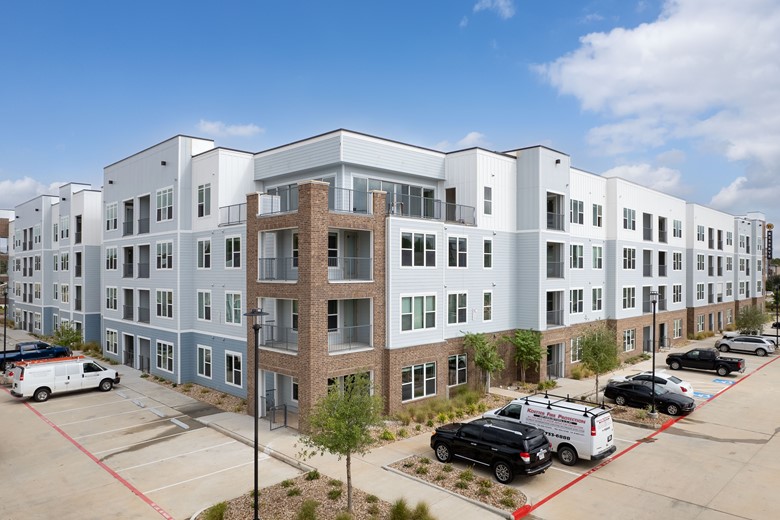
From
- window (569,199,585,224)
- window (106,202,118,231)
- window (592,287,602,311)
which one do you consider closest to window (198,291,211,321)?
window (106,202,118,231)

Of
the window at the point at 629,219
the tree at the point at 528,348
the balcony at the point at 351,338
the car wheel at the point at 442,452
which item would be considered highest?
the window at the point at 629,219

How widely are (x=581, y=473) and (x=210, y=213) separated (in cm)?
2196

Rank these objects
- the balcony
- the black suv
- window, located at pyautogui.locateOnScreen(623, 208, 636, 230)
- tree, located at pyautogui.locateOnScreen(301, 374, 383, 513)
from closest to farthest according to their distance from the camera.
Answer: tree, located at pyautogui.locateOnScreen(301, 374, 383, 513) < the black suv < the balcony < window, located at pyautogui.locateOnScreen(623, 208, 636, 230)

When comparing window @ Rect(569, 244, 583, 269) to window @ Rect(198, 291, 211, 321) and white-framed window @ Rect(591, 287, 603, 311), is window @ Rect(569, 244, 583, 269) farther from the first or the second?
window @ Rect(198, 291, 211, 321)

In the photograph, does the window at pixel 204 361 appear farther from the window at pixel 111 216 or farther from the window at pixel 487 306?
the window at pixel 487 306

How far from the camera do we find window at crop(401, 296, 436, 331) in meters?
23.5

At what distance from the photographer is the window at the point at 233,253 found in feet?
86.2

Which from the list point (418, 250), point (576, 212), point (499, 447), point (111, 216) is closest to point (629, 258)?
point (576, 212)

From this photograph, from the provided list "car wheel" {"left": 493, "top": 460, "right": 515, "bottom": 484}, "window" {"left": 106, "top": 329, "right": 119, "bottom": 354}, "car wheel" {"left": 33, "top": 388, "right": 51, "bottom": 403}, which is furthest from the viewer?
"window" {"left": 106, "top": 329, "right": 119, "bottom": 354}

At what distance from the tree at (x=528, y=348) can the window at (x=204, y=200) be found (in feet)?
59.4

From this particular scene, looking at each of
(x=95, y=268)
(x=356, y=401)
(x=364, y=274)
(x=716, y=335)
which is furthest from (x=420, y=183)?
(x=716, y=335)

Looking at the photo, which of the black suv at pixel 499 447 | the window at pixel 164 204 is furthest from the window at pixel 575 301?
the window at pixel 164 204

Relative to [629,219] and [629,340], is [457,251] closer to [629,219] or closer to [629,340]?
[629,219]

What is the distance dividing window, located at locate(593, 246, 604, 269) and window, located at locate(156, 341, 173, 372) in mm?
27519
